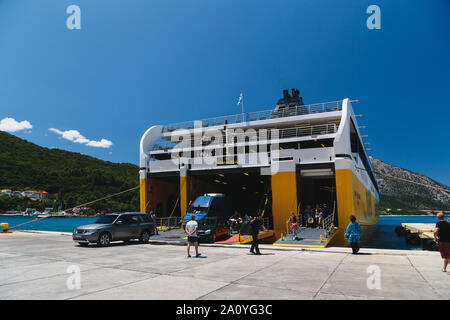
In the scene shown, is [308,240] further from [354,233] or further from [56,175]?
[56,175]

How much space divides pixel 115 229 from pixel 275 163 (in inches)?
480

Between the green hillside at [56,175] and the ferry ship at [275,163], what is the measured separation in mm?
75520

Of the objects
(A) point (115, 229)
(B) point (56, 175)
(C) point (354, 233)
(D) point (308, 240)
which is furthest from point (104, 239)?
(B) point (56, 175)

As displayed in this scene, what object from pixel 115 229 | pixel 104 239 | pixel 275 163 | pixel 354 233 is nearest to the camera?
pixel 354 233

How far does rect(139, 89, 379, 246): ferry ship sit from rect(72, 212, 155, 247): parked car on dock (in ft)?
25.9

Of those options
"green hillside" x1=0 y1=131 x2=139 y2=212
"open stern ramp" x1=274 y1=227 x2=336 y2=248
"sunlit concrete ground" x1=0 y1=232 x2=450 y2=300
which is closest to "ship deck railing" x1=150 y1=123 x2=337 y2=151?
"open stern ramp" x1=274 y1=227 x2=336 y2=248

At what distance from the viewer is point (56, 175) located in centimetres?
10238

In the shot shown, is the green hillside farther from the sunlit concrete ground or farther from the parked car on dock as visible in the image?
the sunlit concrete ground

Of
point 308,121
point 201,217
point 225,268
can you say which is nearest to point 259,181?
point 308,121

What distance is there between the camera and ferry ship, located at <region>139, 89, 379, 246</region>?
20.4 metres

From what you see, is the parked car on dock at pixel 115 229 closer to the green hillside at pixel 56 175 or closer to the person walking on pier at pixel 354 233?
the person walking on pier at pixel 354 233

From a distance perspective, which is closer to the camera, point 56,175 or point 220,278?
point 220,278
